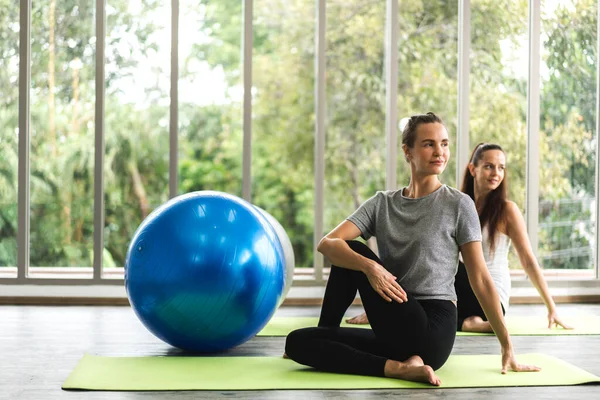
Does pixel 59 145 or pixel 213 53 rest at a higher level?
pixel 213 53

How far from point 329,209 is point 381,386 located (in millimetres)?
2873

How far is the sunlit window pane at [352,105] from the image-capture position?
17.9 ft

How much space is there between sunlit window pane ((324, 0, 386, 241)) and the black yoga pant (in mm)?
1576

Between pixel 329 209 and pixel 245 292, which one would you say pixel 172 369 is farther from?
pixel 329 209

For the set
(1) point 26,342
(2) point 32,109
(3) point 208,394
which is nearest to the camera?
(3) point 208,394

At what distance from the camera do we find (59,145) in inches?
210

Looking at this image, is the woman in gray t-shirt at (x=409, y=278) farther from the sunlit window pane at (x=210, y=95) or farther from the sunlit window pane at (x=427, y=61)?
the sunlit window pane at (x=427, y=61)

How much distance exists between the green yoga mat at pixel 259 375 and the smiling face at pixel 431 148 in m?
0.74

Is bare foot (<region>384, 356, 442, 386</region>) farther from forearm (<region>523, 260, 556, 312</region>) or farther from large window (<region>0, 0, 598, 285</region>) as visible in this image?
large window (<region>0, 0, 598, 285</region>)

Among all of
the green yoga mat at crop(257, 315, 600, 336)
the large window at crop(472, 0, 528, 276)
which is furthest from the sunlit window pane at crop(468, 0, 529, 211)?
the green yoga mat at crop(257, 315, 600, 336)

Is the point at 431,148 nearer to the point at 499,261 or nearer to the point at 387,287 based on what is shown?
the point at 387,287

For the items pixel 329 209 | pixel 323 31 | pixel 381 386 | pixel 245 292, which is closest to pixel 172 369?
pixel 245 292

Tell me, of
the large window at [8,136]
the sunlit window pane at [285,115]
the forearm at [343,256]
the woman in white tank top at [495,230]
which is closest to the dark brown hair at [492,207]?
the woman in white tank top at [495,230]

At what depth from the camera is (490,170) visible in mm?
3875
